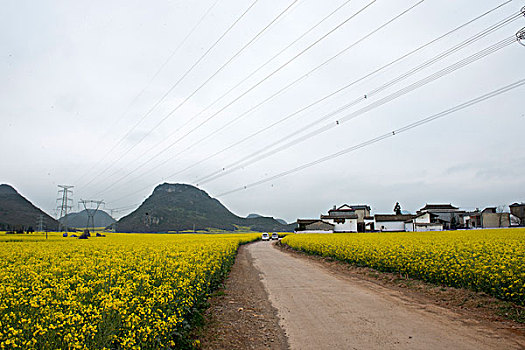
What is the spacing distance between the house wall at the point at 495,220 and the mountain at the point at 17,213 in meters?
87.7

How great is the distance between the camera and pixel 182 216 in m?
138

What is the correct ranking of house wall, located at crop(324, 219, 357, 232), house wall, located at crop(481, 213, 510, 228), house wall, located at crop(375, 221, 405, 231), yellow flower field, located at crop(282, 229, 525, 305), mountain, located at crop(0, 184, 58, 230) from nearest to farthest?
yellow flower field, located at crop(282, 229, 525, 305) → house wall, located at crop(481, 213, 510, 228) → house wall, located at crop(375, 221, 405, 231) → house wall, located at crop(324, 219, 357, 232) → mountain, located at crop(0, 184, 58, 230)

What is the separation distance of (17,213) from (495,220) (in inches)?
4502

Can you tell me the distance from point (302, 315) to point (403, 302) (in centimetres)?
377

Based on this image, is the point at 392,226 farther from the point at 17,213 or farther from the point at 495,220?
the point at 17,213

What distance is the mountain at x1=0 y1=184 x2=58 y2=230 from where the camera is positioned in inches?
3329

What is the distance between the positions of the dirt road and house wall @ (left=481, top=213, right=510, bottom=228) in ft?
220

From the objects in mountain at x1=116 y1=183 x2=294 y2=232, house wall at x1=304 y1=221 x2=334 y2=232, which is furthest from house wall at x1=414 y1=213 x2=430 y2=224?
mountain at x1=116 y1=183 x2=294 y2=232

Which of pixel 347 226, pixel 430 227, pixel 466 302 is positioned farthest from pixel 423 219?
pixel 466 302

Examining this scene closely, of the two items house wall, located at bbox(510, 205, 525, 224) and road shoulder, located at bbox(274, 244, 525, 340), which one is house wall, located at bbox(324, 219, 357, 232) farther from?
road shoulder, located at bbox(274, 244, 525, 340)

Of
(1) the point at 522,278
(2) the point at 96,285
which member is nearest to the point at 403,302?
(1) the point at 522,278

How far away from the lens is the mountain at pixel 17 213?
84562 mm

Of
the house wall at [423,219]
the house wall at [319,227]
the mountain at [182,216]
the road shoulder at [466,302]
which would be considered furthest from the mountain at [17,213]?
→ the house wall at [423,219]

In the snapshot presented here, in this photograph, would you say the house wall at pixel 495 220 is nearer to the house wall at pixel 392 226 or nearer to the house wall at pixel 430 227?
the house wall at pixel 430 227
